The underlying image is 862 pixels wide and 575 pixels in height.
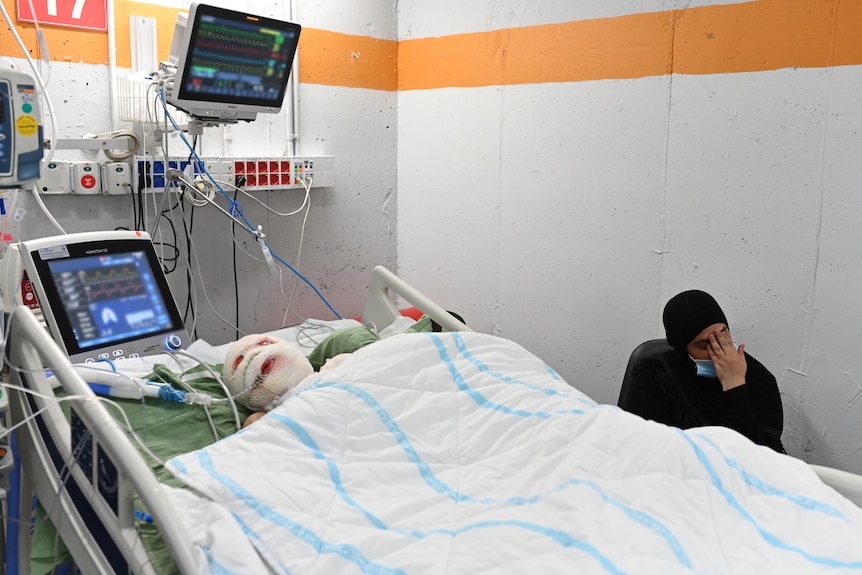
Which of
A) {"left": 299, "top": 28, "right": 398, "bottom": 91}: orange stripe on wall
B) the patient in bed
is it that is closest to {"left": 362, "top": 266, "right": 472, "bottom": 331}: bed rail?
the patient in bed

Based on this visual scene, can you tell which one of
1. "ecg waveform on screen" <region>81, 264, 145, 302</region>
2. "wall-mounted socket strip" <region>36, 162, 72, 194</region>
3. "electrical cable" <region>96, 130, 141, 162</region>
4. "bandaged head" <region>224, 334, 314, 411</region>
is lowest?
"bandaged head" <region>224, 334, 314, 411</region>

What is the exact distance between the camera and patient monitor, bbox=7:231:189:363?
6.12ft

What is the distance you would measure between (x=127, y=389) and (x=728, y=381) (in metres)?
1.69

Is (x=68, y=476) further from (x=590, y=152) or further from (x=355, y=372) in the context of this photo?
(x=590, y=152)

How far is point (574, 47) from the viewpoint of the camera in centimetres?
295

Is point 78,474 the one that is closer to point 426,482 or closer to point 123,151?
point 426,482

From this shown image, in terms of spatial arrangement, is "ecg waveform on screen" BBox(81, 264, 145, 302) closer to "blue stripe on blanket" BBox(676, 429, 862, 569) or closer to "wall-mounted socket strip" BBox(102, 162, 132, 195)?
"wall-mounted socket strip" BBox(102, 162, 132, 195)

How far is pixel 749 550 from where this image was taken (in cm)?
117

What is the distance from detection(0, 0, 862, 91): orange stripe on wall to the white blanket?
1537 millimetres

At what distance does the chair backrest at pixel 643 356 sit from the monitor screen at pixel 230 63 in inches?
61.2

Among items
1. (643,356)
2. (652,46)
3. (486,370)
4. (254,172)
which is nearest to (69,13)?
(254,172)

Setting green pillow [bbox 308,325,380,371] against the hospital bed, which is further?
green pillow [bbox 308,325,380,371]

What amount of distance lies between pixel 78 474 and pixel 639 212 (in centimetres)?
216

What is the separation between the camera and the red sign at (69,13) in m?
2.39
